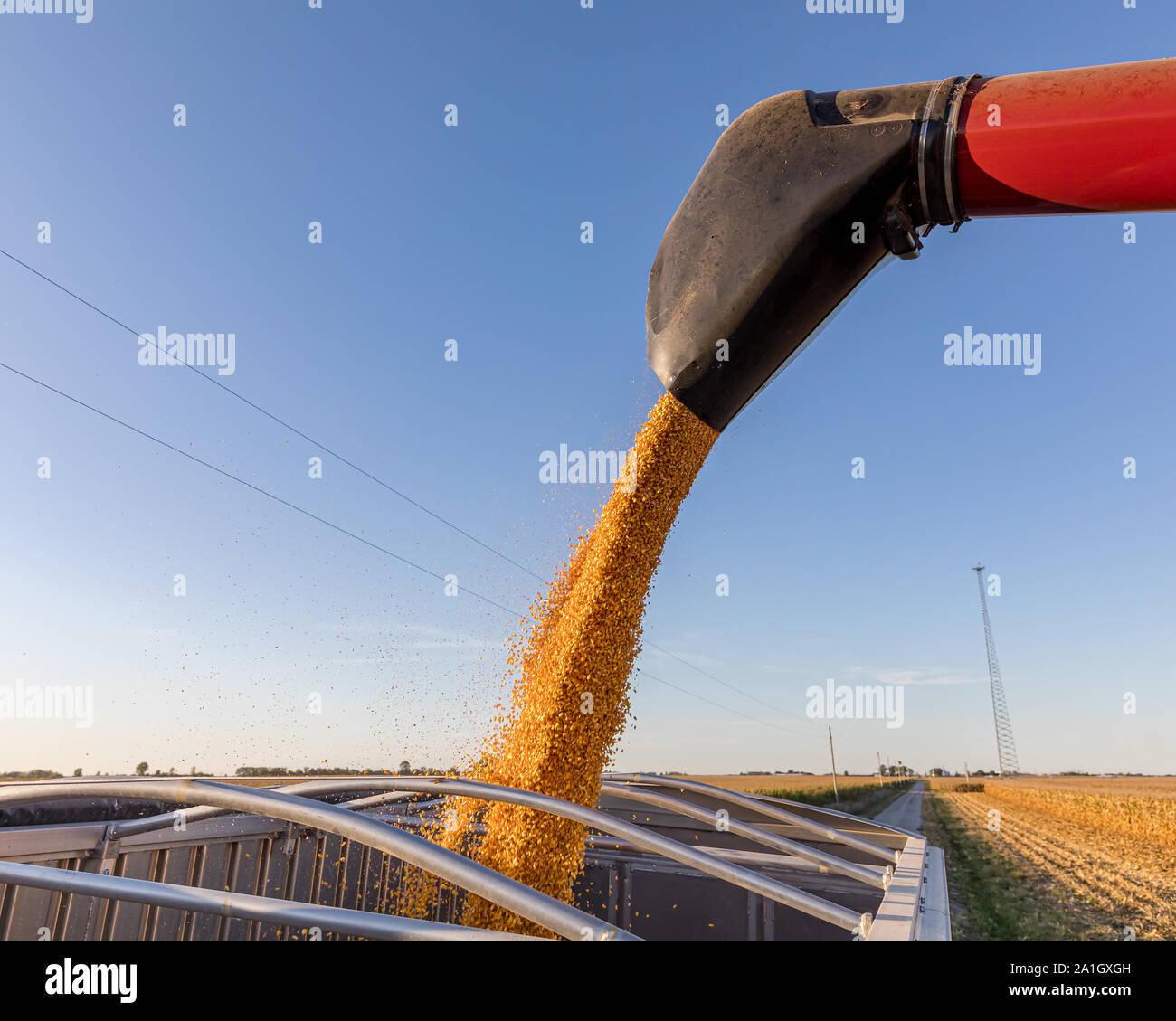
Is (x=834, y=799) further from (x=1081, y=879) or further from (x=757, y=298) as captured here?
(x=757, y=298)

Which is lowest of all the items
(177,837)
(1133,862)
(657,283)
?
(1133,862)

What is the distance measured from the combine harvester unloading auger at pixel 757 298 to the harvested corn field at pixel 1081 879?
248 inches

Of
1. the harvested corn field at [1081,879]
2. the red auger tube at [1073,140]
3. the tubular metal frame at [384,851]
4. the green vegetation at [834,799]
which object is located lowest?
the green vegetation at [834,799]

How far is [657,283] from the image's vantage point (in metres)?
2.14

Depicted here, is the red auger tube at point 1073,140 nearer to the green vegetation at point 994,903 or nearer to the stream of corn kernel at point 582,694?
the stream of corn kernel at point 582,694

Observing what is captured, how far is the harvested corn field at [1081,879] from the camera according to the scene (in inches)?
320

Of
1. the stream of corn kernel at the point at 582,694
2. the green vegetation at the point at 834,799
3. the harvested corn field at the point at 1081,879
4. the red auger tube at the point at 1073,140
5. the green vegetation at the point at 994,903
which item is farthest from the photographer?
the green vegetation at the point at 834,799

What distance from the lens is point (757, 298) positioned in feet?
6.10

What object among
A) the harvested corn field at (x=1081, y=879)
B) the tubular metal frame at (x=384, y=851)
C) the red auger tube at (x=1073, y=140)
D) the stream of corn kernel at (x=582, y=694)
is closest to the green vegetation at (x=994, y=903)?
the harvested corn field at (x=1081, y=879)

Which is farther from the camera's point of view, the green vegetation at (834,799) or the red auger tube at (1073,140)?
the green vegetation at (834,799)
